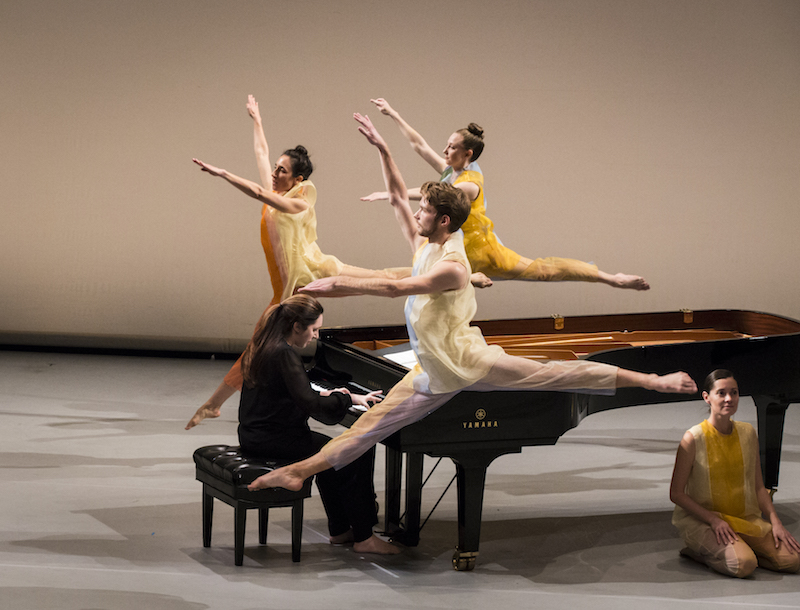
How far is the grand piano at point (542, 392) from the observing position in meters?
3.72

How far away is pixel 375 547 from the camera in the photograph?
4.03m

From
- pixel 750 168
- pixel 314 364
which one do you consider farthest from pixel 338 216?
pixel 314 364

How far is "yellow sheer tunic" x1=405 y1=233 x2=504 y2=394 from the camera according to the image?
3.63m

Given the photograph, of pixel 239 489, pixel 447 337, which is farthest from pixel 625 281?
pixel 239 489

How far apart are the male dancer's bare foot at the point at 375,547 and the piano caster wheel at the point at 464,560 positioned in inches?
11.2

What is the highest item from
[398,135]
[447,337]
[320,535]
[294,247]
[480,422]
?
[398,135]

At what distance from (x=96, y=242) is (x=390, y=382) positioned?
17.0ft

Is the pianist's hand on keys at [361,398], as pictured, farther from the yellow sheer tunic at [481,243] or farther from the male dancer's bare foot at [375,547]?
the yellow sheer tunic at [481,243]

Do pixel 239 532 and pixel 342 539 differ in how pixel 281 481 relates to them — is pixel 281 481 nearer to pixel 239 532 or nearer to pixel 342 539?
pixel 239 532

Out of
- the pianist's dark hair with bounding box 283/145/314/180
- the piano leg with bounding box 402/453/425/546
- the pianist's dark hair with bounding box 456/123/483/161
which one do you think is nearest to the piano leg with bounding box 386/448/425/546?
the piano leg with bounding box 402/453/425/546

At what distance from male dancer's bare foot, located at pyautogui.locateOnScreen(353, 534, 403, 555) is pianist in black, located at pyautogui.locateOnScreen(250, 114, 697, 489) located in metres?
0.50

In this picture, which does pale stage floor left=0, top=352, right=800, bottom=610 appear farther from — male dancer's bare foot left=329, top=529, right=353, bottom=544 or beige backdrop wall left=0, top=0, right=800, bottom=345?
beige backdrop wall left=0, top=0, right=800, bottom=345

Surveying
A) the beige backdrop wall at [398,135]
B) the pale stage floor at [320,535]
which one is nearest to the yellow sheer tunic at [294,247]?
the pale stage floor at [320,535]

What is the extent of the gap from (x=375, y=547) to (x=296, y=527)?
0.36 metres
